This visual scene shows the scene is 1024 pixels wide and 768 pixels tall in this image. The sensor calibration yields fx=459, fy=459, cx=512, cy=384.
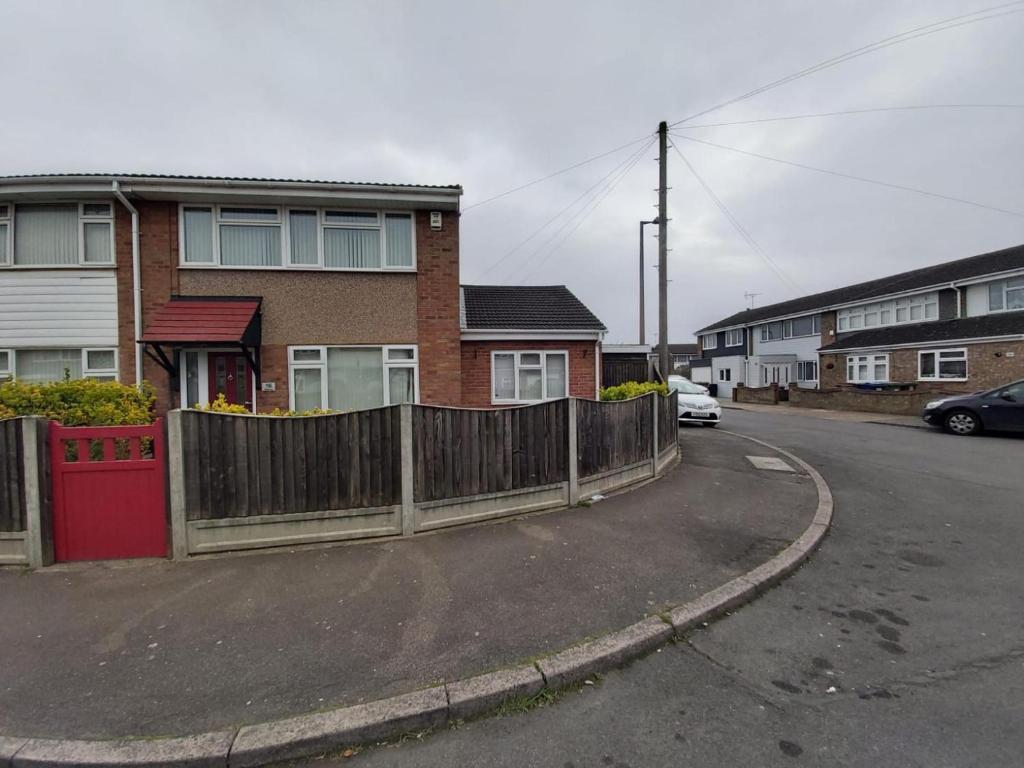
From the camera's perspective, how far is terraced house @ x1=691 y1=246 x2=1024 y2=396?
62.0 ft

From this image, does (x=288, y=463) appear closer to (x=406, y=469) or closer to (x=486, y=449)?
(x=406, y=469)

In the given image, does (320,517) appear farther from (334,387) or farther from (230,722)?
(334,387)

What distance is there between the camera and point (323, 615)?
3107 millimetres

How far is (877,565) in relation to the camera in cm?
404

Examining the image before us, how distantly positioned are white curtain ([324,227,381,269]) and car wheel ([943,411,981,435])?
1511 cm

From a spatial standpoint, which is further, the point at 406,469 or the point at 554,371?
the point at 554,371

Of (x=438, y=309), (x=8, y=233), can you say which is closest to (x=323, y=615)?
(x=438, y=309)

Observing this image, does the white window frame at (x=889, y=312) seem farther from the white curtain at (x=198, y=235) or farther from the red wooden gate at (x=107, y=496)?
the red wooden gate at (x=107, y=496)

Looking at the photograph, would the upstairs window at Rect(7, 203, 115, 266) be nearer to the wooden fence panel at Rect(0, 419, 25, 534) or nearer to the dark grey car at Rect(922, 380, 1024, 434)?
the wooden fence panel at Rect(0, 419, 25, 534)

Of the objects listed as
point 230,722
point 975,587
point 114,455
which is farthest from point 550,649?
point 114,455

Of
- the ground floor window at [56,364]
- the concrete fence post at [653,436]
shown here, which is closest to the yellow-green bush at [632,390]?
the concrete fence post at [653,436]

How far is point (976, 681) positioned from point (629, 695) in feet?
6.26

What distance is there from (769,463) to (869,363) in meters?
20.9

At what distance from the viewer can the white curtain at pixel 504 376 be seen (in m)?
10.3
